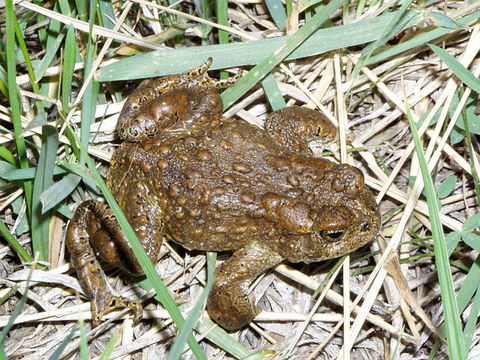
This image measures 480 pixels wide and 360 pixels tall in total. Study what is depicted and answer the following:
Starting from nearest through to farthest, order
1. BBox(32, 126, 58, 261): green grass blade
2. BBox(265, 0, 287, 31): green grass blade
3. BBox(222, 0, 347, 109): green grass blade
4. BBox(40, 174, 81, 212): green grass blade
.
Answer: BBox(32, 126, 58, 261): green grass blade, BBox(40, 174, 81, 212): green grass blade, BBox(222, 0, 347, 109): green grass blade, BBox(265, 0, 287, 31): green grass blade

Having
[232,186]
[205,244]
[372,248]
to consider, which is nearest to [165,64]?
[232,186]

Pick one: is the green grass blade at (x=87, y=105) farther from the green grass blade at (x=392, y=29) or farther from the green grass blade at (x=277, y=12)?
the green grass blade at (x=392, y=29)

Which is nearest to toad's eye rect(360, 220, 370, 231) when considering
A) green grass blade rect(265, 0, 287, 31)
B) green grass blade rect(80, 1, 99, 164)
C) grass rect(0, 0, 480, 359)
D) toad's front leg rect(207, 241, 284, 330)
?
grass rect(0, 0, 480, 359)

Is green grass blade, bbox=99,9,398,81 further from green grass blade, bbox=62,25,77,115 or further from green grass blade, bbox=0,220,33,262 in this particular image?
green grass blade, bbox=0,220,33,262

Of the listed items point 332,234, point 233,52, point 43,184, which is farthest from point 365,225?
point 43,184

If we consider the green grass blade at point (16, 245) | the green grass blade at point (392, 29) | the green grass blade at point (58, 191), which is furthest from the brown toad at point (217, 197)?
the green grass blade at point (392, 29)

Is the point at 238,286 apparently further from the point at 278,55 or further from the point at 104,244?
the point at 278,55

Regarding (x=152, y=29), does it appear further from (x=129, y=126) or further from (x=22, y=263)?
(x=22, y=263)
